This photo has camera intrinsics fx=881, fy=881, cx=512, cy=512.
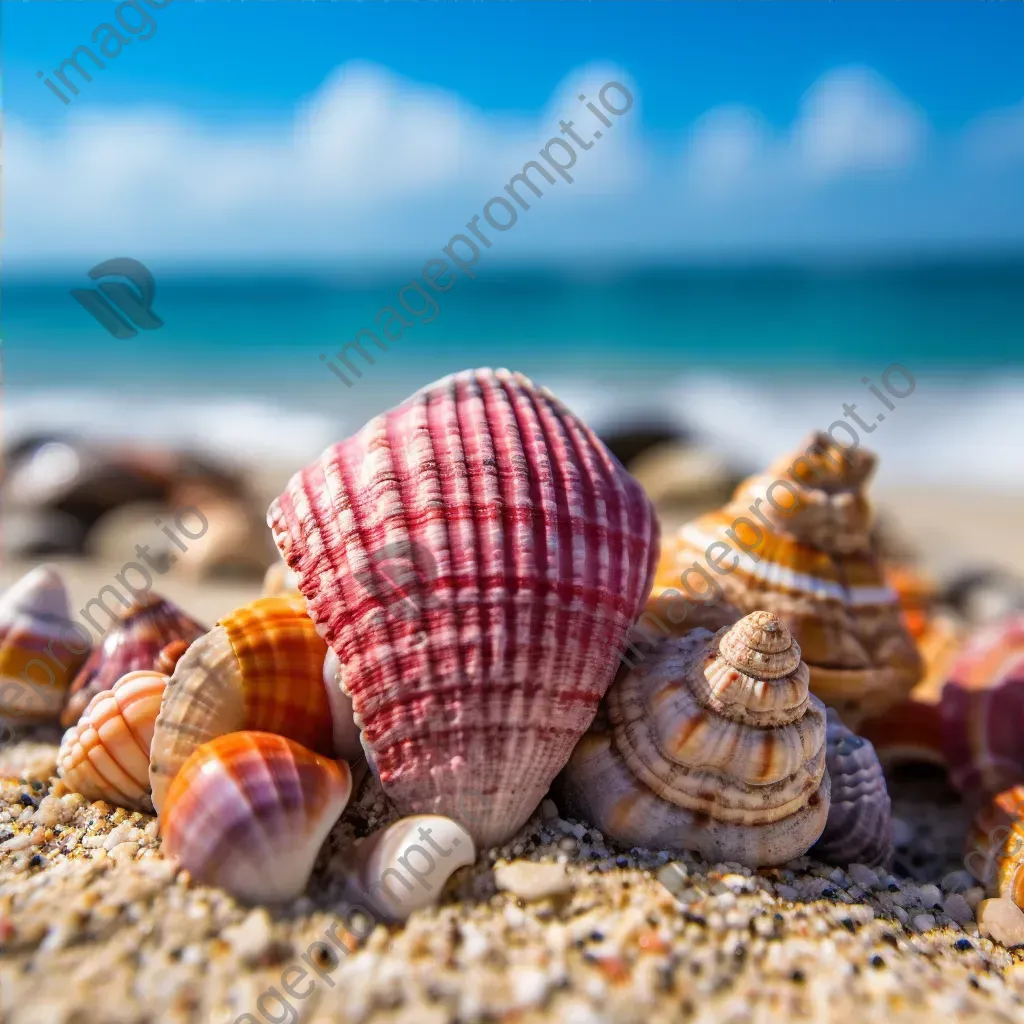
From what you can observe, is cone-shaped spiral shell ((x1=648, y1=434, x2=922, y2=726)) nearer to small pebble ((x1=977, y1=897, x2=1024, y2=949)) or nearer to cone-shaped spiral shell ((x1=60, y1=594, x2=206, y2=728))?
small pebble ((x1=977, y1=897, x2=1024, y2=949))

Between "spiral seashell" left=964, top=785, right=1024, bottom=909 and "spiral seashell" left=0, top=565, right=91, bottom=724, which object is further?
"spiral seashell" left=0, top=565, right=91, bottom=724

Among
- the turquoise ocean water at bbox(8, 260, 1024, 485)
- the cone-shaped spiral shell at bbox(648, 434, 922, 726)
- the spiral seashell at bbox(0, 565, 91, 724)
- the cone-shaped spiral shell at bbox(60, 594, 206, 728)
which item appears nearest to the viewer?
the cone-shaped spiral shell at bbox(60, 594, 206, 728)

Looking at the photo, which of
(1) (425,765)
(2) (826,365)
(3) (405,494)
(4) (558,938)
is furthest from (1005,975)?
(2) (826,365)

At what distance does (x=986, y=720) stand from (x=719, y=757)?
1757mm

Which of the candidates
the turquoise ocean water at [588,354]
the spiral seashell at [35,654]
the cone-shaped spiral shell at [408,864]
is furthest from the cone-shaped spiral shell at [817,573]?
the turquoise ocean water at [588,354]

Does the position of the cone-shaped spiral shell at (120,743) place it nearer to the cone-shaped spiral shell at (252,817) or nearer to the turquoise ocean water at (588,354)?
the cone-shaped spiral shell at (252,817)

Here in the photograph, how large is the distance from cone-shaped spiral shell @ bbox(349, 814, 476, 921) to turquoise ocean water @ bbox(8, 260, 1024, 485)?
11.0m

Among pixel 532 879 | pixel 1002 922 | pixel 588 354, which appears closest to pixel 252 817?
pixel 532 879

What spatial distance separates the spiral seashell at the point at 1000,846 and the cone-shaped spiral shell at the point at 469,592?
142cm

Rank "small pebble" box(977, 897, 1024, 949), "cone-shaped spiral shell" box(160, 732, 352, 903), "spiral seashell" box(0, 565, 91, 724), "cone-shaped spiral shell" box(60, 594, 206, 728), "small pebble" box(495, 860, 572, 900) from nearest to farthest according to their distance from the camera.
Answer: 1. "cone-shaped spiral shell" box(160, 732, 352, 903)
2. "small pebble" box(495, 860, 572, 900)
3. "small pebble" box(977, 897, 1024, 949)
4. "cone-shaped spiral shell" box(60, 594, 206, 728)
5. "spiral seashell" box(0, 565, 91, 724)

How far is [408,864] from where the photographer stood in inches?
84.7

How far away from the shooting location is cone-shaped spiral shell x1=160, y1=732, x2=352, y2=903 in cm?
208

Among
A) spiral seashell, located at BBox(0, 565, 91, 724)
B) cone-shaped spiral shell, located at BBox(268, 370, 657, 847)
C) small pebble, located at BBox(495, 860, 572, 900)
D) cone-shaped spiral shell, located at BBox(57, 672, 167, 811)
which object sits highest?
cone-shaped spiral shell, located at BBox(268, 370, 657, 847)

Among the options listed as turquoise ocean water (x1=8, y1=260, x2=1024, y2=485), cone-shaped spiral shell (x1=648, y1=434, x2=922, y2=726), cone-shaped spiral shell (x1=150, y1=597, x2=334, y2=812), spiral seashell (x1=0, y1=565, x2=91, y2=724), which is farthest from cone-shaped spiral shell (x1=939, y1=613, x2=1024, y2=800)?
turquoise ocean water (x1=8, y1=260, x2=1024, y2=485)
